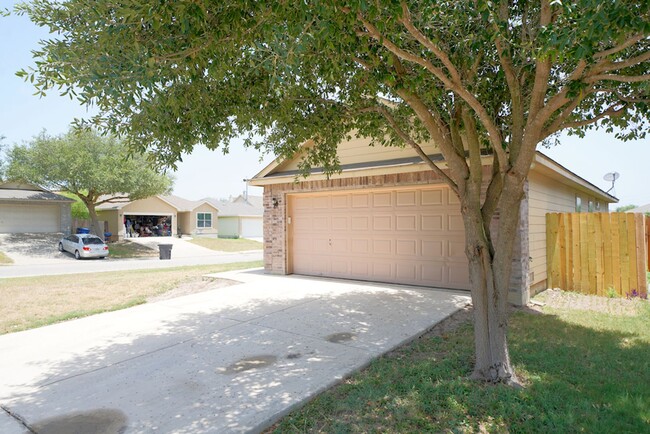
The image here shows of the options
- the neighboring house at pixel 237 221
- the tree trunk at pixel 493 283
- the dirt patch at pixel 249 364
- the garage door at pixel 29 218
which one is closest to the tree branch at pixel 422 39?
the tree trunk at pixel 493 283

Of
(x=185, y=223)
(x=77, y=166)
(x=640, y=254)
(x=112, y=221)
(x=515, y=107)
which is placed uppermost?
(x=77, y=166)

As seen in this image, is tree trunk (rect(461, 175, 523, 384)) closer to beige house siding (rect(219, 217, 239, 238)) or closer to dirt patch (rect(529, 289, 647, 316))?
dirt patch (rect(529, 289, 647, 316))

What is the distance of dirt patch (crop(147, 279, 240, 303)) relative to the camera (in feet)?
29.7

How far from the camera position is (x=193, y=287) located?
1009 centimetres

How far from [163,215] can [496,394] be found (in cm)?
3674

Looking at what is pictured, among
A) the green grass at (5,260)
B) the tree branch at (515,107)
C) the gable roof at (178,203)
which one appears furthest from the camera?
the gable roof at (178,203)

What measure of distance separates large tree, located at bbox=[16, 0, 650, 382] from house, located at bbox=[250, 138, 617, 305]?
2689 mm

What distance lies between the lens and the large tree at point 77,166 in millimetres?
23297

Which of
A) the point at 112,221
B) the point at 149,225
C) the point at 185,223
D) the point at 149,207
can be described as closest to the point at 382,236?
the point at 149,207

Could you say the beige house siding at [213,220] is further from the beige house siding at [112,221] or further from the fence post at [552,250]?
the fence post at [552,250]

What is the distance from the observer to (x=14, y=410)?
3.56 meters

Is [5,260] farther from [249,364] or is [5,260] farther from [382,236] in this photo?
[249,364]

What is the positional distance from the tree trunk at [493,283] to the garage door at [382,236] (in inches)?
172

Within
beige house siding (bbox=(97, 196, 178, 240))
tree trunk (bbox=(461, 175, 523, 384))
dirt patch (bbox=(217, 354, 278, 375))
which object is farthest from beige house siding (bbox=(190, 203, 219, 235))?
tree trunk (bbox=(461, 175, 523, 384))
